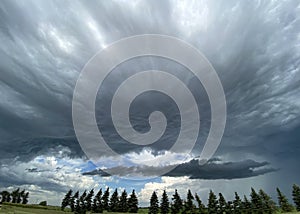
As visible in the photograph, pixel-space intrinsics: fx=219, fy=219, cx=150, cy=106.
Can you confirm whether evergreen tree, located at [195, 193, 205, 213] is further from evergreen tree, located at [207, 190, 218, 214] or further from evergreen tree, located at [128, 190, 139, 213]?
evergreen tree, located at [128, 190, 139, 213]

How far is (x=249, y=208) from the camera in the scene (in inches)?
4823

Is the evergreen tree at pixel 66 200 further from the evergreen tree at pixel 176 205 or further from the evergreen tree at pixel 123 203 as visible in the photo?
the evergreen tree at pixel 176 205

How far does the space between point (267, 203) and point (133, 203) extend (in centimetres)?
7763

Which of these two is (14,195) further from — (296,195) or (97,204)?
(296,195)

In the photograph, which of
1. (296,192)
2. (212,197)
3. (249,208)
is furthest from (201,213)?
(296,192)

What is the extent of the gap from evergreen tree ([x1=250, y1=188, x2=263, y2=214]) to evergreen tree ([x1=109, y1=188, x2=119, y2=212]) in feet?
263

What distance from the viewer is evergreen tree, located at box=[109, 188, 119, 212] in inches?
5453

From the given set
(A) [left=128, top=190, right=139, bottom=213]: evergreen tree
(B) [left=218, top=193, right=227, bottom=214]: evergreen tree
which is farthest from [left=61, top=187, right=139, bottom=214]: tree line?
(B) [left=218, top=193, right=227, bottom=214]: evergreen tree

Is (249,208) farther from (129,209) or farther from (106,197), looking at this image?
(106,197)

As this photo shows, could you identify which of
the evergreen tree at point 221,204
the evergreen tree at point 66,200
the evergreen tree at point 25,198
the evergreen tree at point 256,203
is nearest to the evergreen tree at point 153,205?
the evergreen tree at point 221,204

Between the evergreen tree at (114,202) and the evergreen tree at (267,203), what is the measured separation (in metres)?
85.9

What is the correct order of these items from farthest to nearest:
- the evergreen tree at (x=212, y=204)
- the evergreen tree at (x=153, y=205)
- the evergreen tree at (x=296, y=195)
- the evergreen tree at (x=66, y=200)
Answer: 1. the evergreen tree at (x=66, y=200)
2. the evergreen tree at (x=153, y=205)
3. the evergreen tree at (x=212, y=204)
4. the evergreen tree at (x=296, y=195)

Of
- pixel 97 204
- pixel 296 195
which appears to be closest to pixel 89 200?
pixel 97 204

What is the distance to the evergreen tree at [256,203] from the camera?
120m
